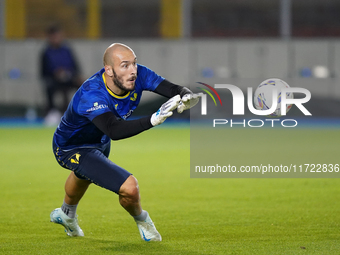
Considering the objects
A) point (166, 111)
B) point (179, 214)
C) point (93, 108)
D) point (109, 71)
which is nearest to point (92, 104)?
point (93, 108)

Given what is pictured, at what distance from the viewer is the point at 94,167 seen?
5.16 meters

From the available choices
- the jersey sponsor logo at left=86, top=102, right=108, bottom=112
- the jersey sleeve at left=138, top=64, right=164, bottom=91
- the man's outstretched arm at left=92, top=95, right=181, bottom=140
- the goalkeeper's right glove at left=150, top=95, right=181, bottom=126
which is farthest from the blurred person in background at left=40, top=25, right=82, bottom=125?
the goalkeeper's right glove at left=150, top=95, right=181, bottom=126

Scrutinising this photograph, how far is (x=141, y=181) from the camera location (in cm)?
894

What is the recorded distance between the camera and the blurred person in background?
17.0m

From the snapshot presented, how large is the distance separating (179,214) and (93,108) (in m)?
2.20

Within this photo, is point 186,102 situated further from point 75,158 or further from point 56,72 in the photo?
point 56,72

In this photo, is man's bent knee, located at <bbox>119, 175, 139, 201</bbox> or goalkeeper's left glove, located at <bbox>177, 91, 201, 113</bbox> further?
man's bent knee, located at <bbox>119, 175, 139, 201</bbox>

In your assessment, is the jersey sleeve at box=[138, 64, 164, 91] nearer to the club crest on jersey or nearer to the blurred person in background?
the club crest on jersey

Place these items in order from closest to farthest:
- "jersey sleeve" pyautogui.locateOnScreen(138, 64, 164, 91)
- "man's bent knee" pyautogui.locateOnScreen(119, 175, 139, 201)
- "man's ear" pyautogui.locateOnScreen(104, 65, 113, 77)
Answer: "man's bent knee" pyautogui.locateOnScreen(119, 175, 139, 201)
"man's ear" pyautogui.locateOnScreen(104, 65, 113, 77)
"jersey sleeve" pyautogui.locateOnScreen(138, 64, 164, 91)

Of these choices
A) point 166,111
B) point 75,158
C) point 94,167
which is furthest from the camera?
point 75,158

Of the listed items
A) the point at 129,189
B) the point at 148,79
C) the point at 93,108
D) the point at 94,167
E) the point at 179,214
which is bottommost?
the point at 179,214

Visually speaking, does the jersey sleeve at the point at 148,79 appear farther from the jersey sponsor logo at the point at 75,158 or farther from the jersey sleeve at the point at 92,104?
the jersey sponsor logo at the point at 75,158

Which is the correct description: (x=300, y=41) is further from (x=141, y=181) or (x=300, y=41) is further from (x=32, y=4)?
(x=141, y=181)

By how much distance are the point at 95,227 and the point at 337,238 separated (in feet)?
7.96
